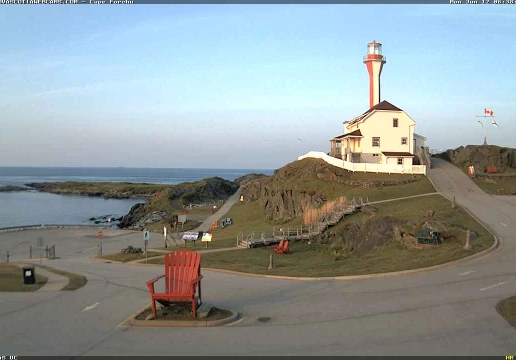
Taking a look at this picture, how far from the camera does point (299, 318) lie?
11.6 meters

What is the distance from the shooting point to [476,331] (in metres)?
10.4

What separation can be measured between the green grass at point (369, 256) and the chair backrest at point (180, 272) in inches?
254

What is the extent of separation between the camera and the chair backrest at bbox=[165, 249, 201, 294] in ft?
39.1

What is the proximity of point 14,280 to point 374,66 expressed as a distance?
52.5 meters

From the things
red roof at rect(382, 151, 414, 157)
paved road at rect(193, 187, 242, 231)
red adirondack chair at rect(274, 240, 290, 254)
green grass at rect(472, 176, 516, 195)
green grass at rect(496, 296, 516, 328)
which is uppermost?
red roof at rect(382, 151, 414, 157)

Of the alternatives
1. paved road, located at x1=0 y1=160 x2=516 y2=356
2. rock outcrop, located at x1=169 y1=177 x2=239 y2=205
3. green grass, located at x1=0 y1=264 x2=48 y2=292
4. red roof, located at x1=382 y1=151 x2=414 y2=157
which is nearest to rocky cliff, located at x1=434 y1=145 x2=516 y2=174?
red roof, located at x1=382 y1=151 x2=414 y2=157

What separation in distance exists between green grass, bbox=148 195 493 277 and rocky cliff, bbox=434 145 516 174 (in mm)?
17143

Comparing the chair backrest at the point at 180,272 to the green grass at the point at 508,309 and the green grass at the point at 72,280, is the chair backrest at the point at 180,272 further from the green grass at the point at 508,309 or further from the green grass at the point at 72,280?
the green grass at the point at 508,309

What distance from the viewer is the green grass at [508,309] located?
1113cm

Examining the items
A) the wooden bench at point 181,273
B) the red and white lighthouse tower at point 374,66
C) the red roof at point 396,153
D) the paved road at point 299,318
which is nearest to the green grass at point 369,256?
the paved road at point 299,318

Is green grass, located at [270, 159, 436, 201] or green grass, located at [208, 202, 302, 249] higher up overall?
green grass, located at [270, 159, 436, 201]

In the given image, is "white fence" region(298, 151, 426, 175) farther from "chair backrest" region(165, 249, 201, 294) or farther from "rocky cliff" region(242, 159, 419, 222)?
"chair backrest" region(165, 249, 201, 294)

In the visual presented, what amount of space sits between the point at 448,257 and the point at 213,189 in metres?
61.0

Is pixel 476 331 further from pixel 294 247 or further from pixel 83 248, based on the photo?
pixel 83 248
